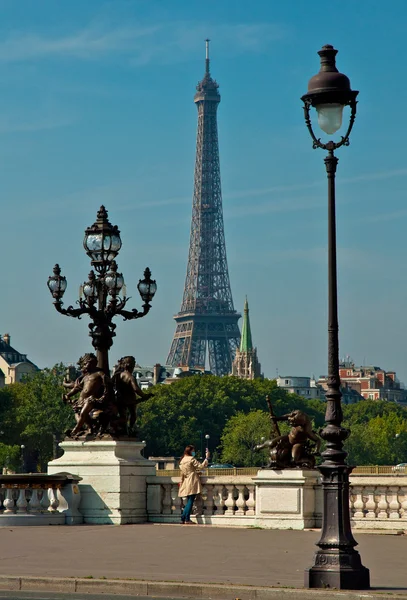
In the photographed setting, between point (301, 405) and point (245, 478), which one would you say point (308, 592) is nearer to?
point (245, 478)

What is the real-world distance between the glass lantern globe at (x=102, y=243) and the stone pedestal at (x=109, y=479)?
3.94m

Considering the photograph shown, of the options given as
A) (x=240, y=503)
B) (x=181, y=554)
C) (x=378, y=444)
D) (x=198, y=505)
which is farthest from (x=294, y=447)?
(x=378, y=444)

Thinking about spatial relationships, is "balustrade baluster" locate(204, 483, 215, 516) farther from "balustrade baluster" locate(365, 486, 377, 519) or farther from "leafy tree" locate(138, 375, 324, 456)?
"leafy tree" locate(138, 375, 324, 456)

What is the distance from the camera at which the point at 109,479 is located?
2755cm

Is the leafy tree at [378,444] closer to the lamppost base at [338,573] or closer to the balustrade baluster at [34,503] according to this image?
the balustrade baluster at [34,503]

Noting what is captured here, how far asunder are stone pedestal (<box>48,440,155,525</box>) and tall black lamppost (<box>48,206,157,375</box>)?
1658 mm

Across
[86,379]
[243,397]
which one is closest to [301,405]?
[243,397]

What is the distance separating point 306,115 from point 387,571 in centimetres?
622

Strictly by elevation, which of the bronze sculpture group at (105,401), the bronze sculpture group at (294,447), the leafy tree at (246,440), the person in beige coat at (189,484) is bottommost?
the person in beige coat at (189,484)

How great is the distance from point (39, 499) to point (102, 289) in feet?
15.2

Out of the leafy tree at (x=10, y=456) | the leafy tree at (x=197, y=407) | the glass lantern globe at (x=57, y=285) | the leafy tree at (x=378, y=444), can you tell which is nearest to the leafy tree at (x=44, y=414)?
the leafy tree at (x=10, y=456)

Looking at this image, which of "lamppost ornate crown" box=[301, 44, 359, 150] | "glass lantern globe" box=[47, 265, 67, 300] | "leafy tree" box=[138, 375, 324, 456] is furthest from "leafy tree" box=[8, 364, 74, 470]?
"lamppost ornate crown" box=[301, 44, 359, 150]

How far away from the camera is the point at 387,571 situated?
18969 millimetres

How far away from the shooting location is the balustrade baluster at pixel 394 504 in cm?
2614
